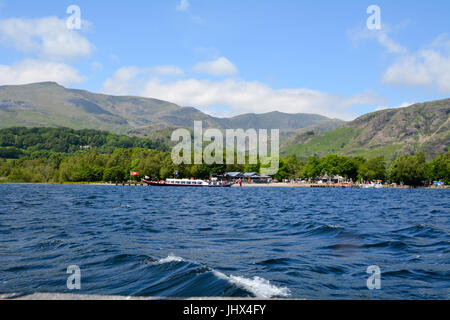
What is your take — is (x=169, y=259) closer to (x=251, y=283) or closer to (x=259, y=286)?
(x=251, y=283)

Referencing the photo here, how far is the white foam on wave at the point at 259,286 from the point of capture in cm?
1005

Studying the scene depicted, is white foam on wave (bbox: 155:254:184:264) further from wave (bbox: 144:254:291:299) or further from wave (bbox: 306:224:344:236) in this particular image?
wave (bbox: 306:224:344:236)

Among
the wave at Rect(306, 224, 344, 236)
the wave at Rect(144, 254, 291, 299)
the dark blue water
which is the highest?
the wave at Rect(144, 254, 291, 299)

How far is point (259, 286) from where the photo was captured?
1080 centimetres

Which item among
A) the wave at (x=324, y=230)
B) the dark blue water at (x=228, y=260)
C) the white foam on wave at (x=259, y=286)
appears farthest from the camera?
the wave at (x=324, y=230)

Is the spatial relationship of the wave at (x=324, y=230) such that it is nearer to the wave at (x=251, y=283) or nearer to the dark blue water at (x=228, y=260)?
the dark blue water at (x=228, y=260)

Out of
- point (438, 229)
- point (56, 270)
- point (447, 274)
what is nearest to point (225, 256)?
point (56, 270)

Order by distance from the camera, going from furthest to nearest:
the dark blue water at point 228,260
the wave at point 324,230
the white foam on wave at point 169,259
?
1. the wave at point 324,230
2. the white foam on wave at point 169,259
3. the dark blue water at point 228,260

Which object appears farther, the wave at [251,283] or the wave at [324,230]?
the wave at [324,230]

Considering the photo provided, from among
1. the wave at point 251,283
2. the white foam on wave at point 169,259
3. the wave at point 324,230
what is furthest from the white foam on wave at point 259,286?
the wave at point 324,230

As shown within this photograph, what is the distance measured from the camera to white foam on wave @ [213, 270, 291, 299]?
33.0ft

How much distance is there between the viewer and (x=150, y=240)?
63.9 ft

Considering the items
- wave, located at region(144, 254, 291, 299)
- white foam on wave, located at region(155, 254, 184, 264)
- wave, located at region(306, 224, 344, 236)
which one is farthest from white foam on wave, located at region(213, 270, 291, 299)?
wave, located at region(306, 224, 344, 236)

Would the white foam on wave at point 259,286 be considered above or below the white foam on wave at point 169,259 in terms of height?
above
